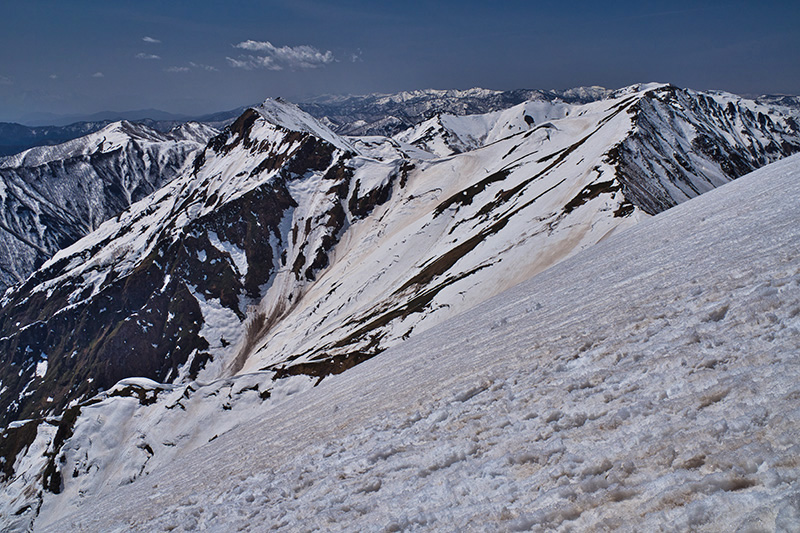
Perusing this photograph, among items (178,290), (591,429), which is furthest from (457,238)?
(178,290)

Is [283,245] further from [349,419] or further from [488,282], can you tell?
[349,419]

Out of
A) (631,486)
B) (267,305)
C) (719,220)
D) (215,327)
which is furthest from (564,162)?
(215,327)

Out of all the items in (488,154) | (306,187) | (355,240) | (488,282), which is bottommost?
(488,282)

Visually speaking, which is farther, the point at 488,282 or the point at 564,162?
the point at 564,162

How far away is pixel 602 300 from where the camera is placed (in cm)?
1190

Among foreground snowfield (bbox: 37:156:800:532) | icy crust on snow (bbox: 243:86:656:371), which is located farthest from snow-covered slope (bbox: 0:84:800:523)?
foreground snowfield (bbox: 37:156:800:532)

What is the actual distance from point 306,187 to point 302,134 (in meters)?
32.9

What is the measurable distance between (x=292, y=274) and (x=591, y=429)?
157 metres

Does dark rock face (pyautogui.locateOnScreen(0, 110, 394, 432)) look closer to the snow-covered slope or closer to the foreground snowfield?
the snow-covered slope

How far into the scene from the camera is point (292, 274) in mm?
156125

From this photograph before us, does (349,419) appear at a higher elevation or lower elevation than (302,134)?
lower

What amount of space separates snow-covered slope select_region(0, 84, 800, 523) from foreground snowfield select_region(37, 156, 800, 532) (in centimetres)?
3084

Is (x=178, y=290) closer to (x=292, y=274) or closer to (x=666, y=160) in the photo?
(x=292, y=274)

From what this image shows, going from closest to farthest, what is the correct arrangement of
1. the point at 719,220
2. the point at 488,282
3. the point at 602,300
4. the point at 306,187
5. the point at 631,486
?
1. the point at 631,486
2. the point at 602,300
3. the point at 719,220
4. the point at 488,282
5. the point at 306,187
